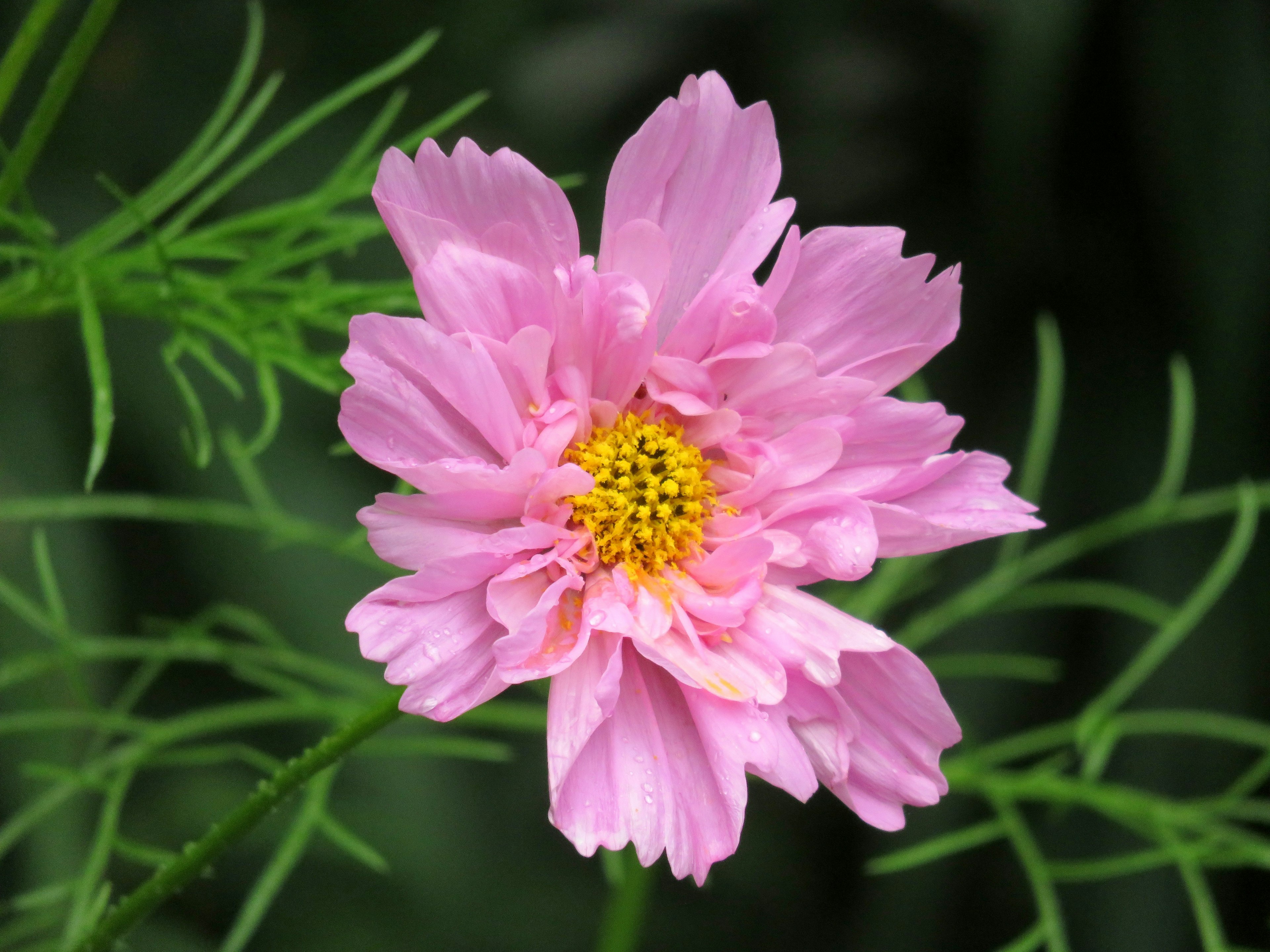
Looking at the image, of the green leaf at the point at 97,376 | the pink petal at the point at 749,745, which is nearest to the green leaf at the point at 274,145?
the green leaf at the point at 97,376

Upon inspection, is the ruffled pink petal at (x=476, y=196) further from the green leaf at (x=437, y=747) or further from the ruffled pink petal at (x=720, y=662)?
the green leaf at (x=437, y=747)

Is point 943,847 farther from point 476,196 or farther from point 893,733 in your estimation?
point 476,196

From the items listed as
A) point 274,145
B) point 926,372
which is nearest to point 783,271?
point 274,145

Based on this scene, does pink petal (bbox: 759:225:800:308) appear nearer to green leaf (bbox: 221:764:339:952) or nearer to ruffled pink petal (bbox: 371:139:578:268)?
ruffled pink petal (bbox: 371:139:578:268)

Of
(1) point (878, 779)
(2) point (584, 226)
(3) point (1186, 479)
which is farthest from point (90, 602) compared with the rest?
(3) point (1186, 479)

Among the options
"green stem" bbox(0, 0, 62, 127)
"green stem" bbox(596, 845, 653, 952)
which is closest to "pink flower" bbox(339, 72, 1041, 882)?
"green stem" bbox(0, 0, 62, 127)
